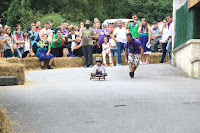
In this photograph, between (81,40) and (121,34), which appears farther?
(81,40)

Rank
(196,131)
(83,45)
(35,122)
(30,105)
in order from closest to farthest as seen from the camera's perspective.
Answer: (196,131) → (35,122) → (30,105) → (83,45)

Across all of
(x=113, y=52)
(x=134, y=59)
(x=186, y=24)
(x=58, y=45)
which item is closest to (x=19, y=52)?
(x=58, y=45)

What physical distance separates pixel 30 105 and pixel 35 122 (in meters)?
2.01

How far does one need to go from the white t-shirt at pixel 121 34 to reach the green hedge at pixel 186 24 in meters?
3.13

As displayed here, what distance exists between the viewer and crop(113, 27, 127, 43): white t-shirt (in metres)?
24.5

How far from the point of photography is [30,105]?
32.4 ft

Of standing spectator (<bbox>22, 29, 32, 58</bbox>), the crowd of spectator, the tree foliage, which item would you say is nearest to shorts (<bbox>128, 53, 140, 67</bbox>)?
the crowd of spectator

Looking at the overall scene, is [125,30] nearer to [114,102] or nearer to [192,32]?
[192,32]

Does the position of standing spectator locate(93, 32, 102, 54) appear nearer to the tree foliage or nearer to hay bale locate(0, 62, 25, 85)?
hay bale locate(0, 62, 25, 85)

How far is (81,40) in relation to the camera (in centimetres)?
2617

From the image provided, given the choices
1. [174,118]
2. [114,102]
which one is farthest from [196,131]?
[114,102]

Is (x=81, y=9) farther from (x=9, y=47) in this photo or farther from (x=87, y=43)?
(x=9, y=47)

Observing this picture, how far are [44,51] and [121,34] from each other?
3.79 m

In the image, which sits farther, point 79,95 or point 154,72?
point 154,72
